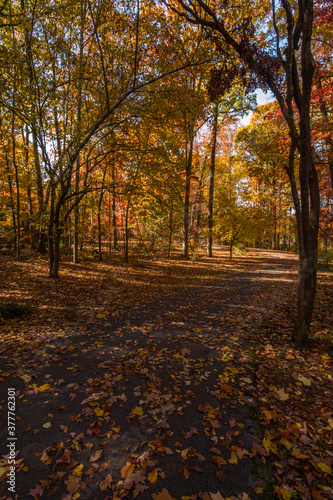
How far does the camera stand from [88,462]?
2.31 metres

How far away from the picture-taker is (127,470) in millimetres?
2227

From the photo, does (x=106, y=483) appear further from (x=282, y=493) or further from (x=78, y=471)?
(x=282, y=493)

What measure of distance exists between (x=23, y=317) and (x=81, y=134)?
6.39 meters

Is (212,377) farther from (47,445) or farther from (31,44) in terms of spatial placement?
(31,44)

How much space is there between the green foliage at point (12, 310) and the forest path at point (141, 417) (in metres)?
1.87

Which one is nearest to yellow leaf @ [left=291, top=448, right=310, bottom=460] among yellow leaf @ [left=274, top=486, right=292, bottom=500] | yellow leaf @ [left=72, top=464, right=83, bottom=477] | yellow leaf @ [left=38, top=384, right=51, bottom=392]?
yellow leaf @ [left=274, top=486, right=292, bottom=500]

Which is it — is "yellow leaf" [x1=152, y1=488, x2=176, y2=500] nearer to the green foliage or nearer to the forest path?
the forest path

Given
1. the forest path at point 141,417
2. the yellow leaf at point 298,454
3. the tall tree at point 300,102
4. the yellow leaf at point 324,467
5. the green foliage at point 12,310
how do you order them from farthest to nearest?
the green foliage at point 12,310 → the tall tree at point 300,102 → the yellow leaf at point 298,454 → the yellow leaf at point 324,467 → the forest path at point 141,417

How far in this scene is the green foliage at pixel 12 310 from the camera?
581 cm

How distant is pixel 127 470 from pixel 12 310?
204 inches

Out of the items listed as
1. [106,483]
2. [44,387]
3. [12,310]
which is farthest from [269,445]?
[12,310]

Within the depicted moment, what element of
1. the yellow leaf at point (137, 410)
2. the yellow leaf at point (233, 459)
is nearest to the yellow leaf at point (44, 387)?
the yellow leaf at point (137, 410)

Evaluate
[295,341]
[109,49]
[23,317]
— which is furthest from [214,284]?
[109,49]

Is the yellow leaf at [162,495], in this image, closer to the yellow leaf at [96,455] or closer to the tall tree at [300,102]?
the yellow leaf at [96,455]
